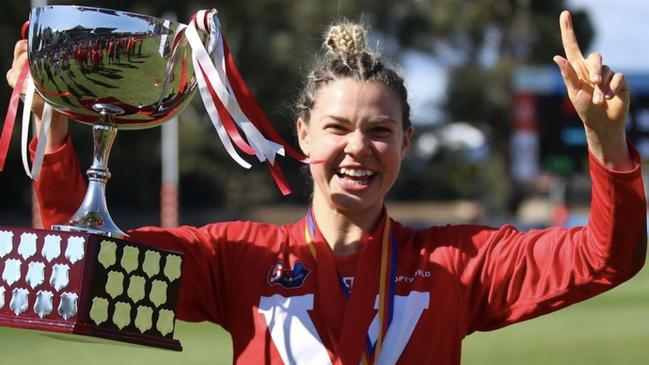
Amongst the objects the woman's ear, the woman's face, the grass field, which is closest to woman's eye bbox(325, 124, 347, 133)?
the woman's face

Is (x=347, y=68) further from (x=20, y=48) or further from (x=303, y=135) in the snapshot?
(x=20, y=48)

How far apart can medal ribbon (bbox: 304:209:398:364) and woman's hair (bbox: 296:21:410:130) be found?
0.28 meters

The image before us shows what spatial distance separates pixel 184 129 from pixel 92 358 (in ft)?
80.6

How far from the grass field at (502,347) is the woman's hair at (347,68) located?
218 inches

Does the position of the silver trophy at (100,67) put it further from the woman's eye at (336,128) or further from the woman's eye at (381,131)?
the woman's eye at (381,131)

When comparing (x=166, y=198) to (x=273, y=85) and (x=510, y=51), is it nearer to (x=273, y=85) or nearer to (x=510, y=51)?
(x=273, y=85)

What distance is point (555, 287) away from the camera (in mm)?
3068

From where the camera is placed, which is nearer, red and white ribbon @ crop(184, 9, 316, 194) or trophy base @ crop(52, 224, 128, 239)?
trophy base @ crop(52, 224, 128, 239)

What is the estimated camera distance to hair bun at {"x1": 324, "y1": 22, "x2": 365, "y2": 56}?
3.38 m

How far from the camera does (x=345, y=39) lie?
341 cm

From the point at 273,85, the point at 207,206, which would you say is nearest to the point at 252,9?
the point at 273,85

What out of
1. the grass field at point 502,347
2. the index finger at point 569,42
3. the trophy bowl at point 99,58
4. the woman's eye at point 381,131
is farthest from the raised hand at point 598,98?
the grass field at point 502,347

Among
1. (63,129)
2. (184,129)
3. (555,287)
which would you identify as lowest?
(184,129)

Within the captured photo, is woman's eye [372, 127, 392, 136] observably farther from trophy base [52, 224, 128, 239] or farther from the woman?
trophy base [52, 224, 128, 239]
